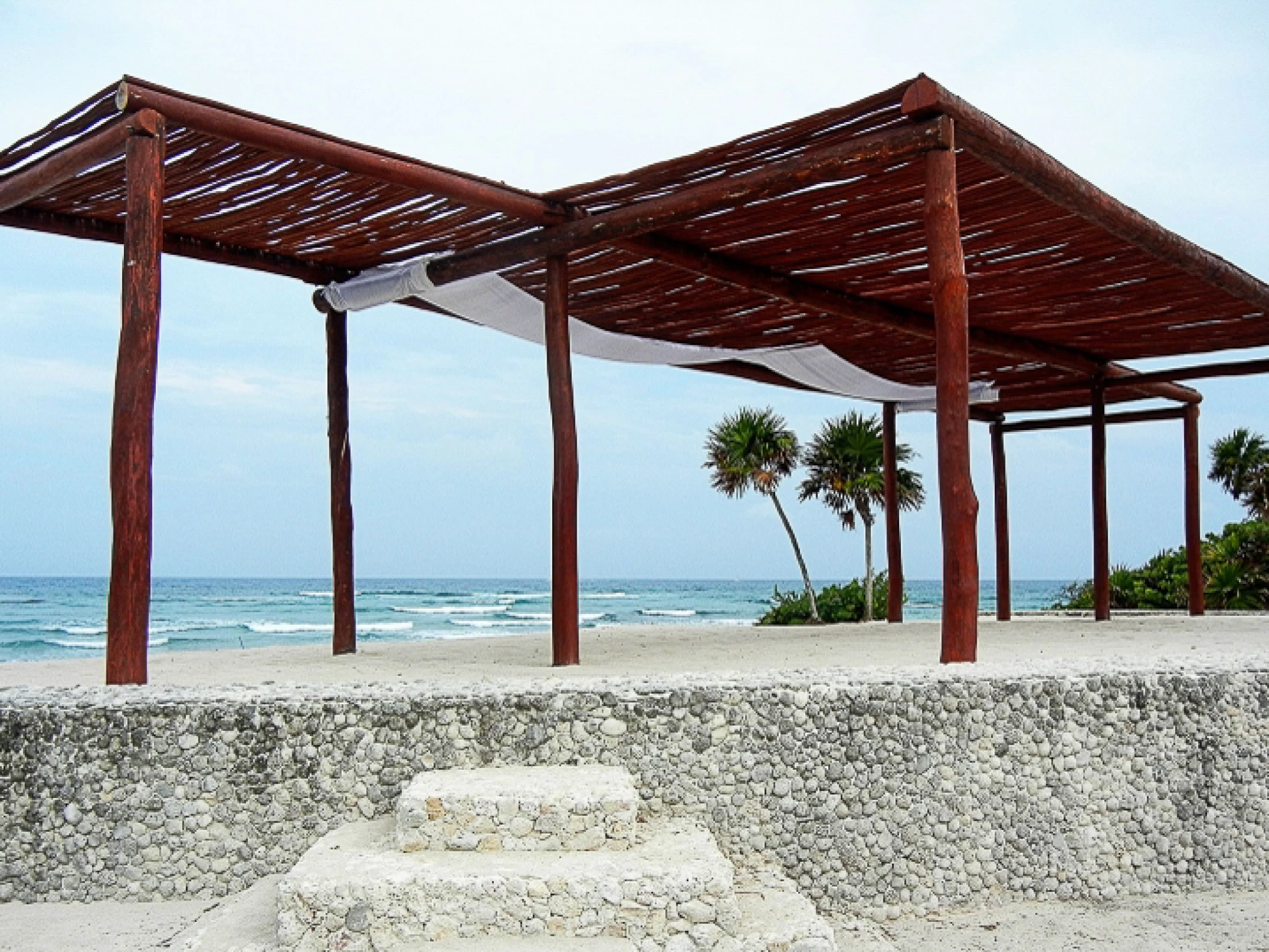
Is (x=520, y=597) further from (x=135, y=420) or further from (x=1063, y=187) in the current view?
(x=135, y=420)

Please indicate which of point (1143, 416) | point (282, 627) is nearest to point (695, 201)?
point (1143, 416)

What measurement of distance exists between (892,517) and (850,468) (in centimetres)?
722

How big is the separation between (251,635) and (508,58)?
72.4 feet

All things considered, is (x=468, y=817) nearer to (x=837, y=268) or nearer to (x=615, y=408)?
(x=837, y=268)

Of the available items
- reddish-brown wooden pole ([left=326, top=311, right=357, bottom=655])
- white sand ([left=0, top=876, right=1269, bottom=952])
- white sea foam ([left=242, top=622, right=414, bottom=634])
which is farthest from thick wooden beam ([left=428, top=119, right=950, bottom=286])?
white sea foam ([left=242, top=622, right=414, bottom=634])

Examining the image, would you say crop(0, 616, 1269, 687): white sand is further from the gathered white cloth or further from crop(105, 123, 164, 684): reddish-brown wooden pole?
the gathered white cloth

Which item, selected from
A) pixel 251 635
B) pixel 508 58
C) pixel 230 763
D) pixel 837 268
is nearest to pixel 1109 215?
pixel 837 268

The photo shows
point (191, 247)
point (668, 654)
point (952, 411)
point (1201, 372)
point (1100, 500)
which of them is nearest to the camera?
point (952, 411)

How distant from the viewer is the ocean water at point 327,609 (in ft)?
101

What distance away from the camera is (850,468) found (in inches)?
774

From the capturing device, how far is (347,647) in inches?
341

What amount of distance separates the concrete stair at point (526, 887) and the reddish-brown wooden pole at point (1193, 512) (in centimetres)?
989

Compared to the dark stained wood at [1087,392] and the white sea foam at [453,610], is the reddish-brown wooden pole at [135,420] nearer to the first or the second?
the dark stained wood at [1087,392]

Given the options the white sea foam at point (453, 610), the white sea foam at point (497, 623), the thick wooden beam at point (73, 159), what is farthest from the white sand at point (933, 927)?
the white sea foam at point (453, 610)
